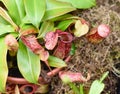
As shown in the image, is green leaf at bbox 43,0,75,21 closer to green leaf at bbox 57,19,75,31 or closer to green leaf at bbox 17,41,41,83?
green leaf at bbox 57,19,75,31

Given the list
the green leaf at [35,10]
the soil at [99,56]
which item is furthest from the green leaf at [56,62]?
the green leaf at [35,10]

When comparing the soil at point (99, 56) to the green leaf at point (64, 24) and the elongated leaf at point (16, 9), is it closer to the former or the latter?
the green leaf at point (64, 24)

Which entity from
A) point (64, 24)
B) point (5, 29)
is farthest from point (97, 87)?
point (5, 29)

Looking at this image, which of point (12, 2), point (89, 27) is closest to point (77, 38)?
point (89, 27)

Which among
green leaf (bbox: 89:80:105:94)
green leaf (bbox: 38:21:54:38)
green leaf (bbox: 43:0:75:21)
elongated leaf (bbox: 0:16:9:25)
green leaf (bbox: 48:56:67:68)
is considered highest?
green leaf (bbox: 43:0:75:21)

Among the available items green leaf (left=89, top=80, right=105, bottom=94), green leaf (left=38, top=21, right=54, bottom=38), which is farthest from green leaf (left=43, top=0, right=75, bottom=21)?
green leaf (left=89, top=80, right=105, bottom=94)

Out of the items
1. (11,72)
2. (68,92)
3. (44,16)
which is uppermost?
(44,16)

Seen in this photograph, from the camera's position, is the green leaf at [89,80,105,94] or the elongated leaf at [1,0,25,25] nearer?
the green leaf at [89,80,105,94]

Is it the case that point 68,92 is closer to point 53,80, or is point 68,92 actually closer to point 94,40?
point 53,80
